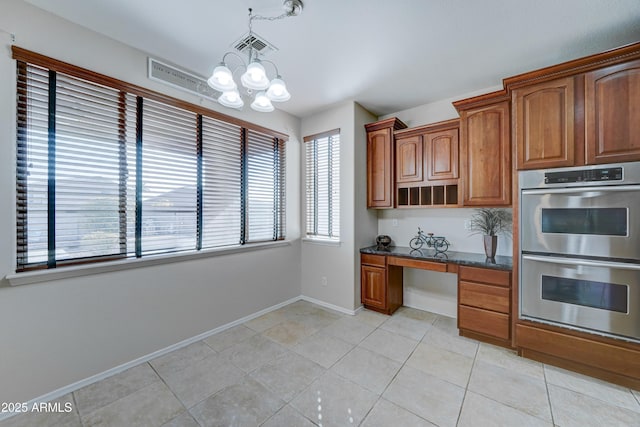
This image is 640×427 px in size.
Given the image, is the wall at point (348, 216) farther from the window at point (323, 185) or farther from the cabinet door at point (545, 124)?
the cabinet door at point (545, 124)

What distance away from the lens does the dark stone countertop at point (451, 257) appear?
2514 millimetres

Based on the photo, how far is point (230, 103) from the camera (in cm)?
190

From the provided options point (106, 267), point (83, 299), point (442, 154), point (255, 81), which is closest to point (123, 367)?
point (83, 299)

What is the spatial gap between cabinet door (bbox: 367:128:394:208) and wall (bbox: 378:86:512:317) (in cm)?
41

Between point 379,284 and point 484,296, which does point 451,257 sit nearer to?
point 484,296

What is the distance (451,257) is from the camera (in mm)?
2824

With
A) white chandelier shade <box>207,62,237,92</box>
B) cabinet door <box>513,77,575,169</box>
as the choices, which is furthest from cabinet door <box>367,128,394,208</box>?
white chandelier shade <box>207,62,237,92</box>

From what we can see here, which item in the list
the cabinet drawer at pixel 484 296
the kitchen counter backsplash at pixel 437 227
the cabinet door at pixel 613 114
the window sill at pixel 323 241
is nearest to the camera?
the cabinet door at pixel 613 114

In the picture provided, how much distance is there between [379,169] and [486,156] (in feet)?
4.07

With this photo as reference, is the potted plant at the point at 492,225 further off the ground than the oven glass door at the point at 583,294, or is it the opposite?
the potted plant at the point at 492,225

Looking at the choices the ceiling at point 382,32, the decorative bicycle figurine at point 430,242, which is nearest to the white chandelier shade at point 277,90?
the ceiling at point 382,32

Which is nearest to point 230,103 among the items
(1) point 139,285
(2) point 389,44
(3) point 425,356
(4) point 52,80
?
(4) point 52,80

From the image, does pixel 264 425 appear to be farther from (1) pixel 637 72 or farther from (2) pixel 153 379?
(1) pixel 637 72

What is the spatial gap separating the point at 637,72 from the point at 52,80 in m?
4.35
